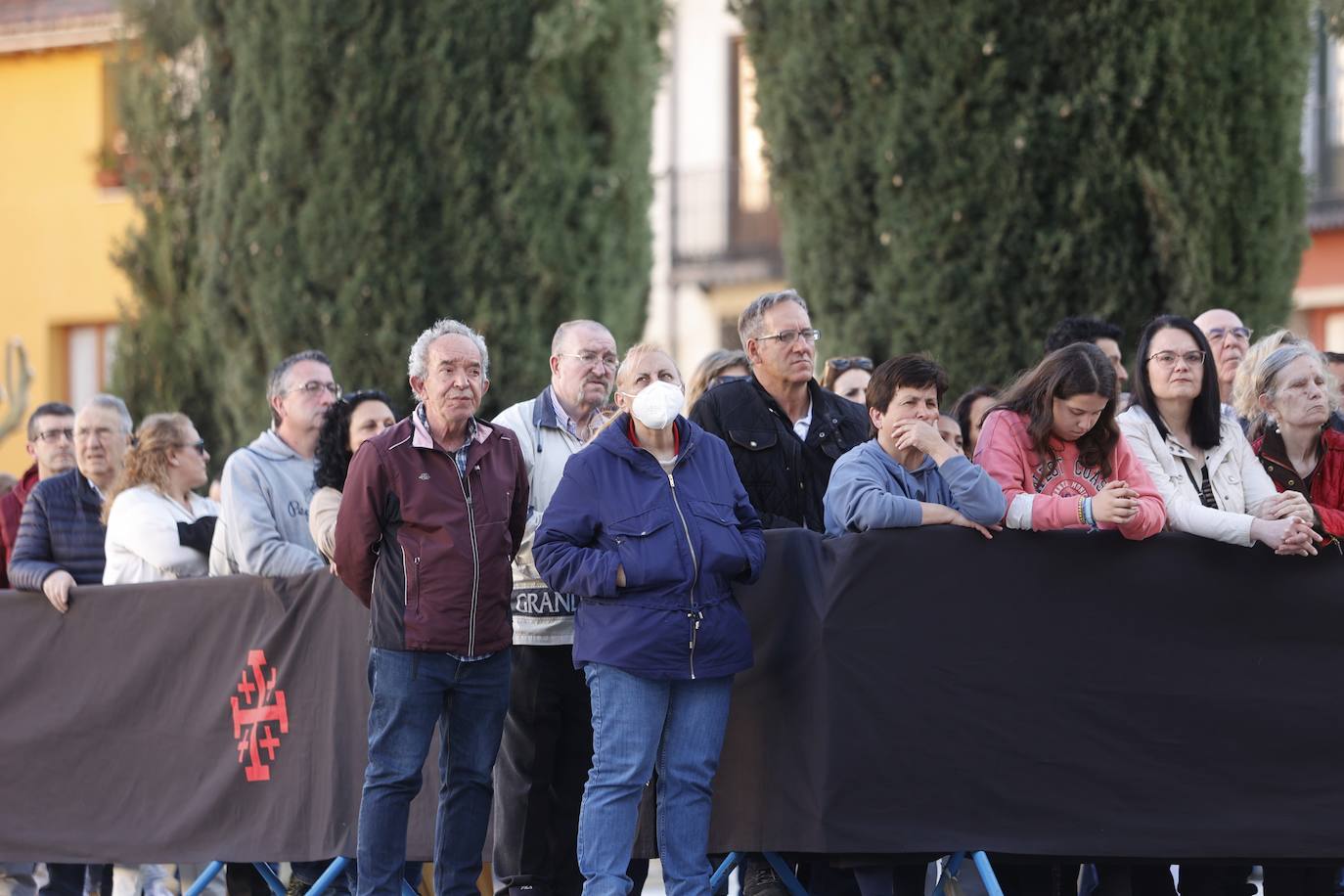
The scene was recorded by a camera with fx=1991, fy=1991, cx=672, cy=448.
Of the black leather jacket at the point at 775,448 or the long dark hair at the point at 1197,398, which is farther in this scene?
the black leather jacket at the point at 775,448

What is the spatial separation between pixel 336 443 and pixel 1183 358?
320cm

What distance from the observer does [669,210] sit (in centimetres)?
2491

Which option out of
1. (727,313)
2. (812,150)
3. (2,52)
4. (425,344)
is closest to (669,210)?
(727,313)

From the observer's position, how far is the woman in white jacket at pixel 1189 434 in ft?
21.8

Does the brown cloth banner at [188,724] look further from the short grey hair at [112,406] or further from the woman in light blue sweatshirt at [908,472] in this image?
the woman in light blue sweatshirt at [908,472]

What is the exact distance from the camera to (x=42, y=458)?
9812 mm

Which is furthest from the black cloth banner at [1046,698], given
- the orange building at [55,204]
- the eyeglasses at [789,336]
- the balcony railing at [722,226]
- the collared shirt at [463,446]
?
the orange building at [55,204]

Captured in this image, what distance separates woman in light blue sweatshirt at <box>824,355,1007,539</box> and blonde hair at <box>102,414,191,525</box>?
3287 mm

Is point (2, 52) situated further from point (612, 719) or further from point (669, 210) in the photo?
point (612, 719)

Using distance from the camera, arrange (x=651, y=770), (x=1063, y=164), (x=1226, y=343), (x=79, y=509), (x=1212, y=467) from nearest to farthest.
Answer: (x=651, y=770) < (x=1212, y=467) < (x=1226, y=343) < (x=79, y=509) < (x=1063, y=164)

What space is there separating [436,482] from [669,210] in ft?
60.8

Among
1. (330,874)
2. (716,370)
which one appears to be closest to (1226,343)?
(716,370)

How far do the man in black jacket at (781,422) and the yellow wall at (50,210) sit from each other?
61.8ft

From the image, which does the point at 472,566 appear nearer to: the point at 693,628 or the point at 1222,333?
the point at 693,628
